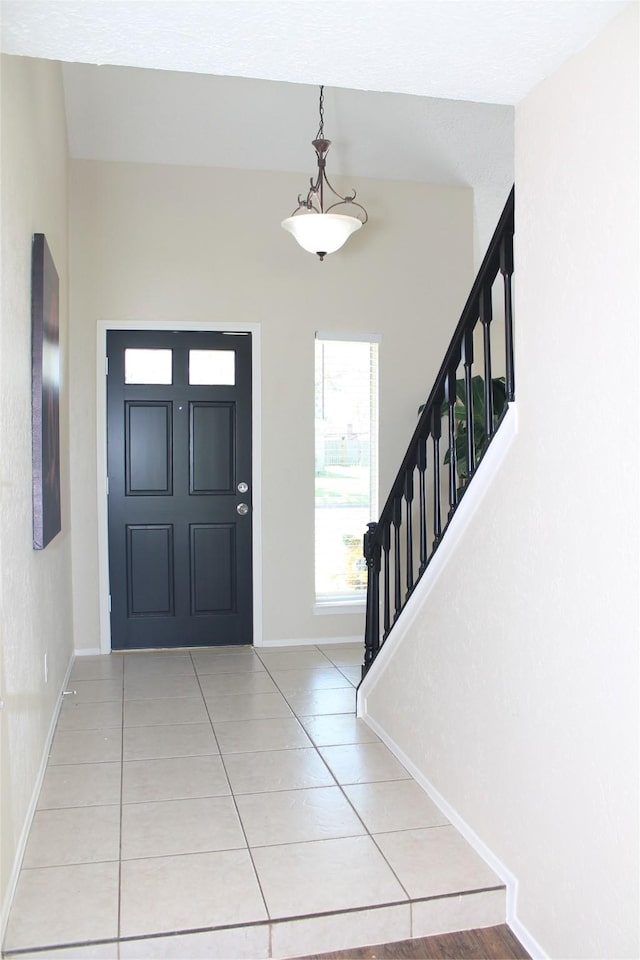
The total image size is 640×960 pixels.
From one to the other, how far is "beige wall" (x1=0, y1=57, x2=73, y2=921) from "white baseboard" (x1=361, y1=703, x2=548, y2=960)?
134 cm

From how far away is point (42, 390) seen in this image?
304cm

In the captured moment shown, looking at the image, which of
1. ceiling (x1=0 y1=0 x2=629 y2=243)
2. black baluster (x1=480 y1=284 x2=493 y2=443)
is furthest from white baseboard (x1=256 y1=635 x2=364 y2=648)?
ceiling (x1=0 y1=0 x2=629 y2=243)

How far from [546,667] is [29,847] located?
1.66 meters

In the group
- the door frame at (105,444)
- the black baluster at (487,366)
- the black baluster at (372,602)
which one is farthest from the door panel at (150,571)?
the black baluster at (487,366)

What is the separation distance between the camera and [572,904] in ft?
6.35

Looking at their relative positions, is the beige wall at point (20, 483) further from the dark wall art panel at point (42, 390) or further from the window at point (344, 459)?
the window at point (344, 459)

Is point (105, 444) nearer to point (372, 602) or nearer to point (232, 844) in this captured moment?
point (372, 602)

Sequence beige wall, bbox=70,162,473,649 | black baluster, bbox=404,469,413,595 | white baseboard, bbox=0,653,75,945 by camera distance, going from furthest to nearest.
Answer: beige wall, bbox=70,162,473,649, black baluster, bbox=404,469,413,595, white baseboard, bbox=0,653,75,945

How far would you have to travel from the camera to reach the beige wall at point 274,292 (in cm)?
492

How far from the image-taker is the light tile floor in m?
2.11

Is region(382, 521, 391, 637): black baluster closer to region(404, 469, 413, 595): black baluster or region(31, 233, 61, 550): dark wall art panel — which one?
region(404, 469, 413, 595): black baluster

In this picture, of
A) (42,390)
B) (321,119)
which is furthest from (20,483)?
(321,119)

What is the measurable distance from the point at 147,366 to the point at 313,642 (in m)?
2.03

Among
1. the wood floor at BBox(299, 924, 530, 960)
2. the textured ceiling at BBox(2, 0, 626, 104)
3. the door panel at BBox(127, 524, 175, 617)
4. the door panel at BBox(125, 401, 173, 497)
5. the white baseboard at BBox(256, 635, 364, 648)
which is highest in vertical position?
the textured ceiling at BBox(2, 0, 626, 104)
